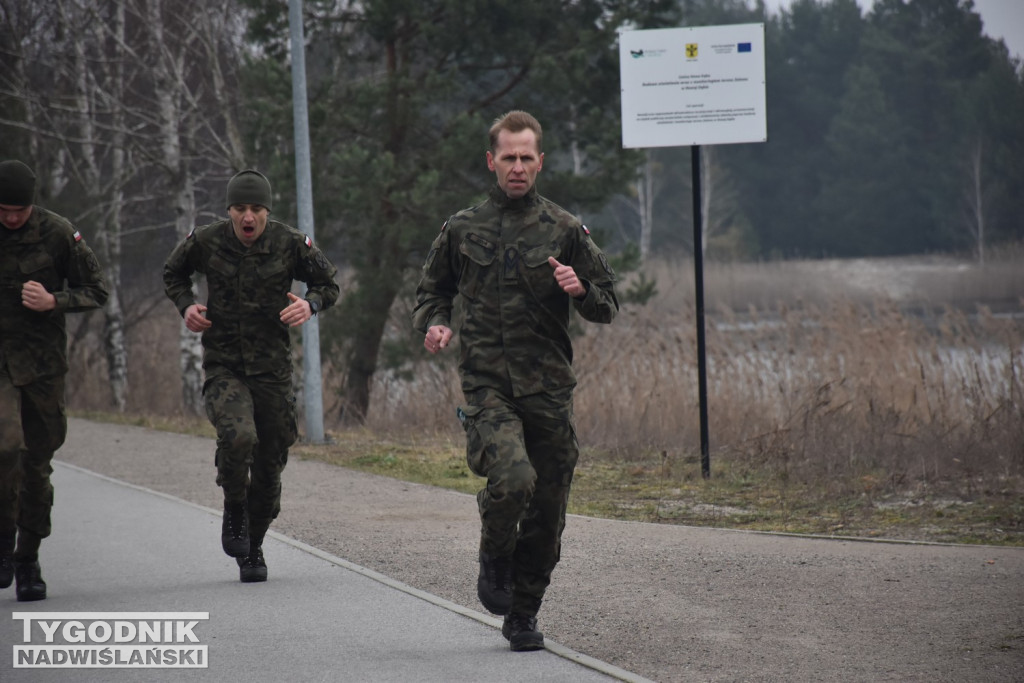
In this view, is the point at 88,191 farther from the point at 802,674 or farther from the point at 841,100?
the point at 841,100

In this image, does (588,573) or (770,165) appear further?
(770,165)

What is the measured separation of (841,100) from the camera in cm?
6006

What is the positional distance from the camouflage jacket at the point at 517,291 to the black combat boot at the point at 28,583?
2.58 m

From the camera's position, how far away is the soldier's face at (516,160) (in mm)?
5238

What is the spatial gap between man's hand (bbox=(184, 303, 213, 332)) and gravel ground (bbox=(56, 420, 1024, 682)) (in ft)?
4.93

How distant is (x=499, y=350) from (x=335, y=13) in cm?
1528

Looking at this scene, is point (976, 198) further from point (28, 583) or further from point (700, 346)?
point (28, 583)

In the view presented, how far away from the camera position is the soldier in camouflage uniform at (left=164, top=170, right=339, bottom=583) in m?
6.68

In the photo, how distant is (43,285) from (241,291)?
3.14 feet

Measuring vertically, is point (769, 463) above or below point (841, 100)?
below

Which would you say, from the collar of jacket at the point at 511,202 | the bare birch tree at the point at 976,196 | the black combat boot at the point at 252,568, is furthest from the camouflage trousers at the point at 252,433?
the bare birch tree at the point at 976,196

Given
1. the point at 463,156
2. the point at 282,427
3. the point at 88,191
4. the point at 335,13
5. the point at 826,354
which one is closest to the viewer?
the point at 282,427

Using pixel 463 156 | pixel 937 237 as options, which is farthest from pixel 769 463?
pixel 937 237

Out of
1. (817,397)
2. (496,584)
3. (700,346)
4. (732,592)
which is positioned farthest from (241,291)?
(817,397)
